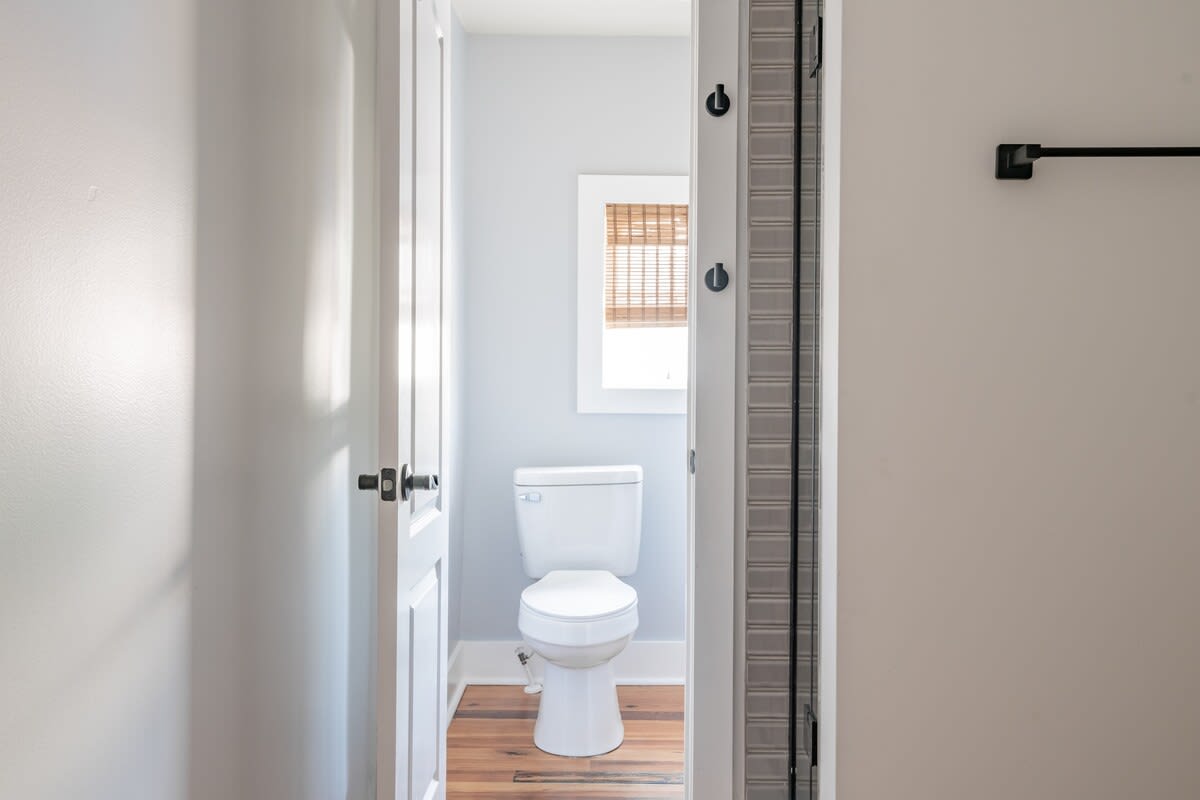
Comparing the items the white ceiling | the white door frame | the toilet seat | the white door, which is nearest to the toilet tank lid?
the toilet seat

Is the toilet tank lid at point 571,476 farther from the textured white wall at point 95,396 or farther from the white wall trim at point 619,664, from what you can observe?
the textured white wall at point 95,396

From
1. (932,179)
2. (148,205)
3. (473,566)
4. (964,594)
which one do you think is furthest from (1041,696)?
A: (473,566)

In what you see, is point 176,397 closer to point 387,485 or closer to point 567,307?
point 387,485

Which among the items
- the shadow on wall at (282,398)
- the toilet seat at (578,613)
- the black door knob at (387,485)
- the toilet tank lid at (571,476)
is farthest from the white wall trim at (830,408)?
the toilet tank lid at (571,476)

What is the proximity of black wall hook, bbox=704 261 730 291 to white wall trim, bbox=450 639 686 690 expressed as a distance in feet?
6.19

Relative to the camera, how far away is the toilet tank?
9.78 feet

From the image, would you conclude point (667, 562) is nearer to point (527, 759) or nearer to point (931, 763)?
point (527, 759)

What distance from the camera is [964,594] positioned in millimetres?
1176

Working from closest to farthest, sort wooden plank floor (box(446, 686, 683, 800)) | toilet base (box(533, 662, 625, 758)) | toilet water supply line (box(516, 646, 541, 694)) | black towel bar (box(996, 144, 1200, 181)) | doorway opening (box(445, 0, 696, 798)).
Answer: black towel bar (box(996, 144, 1200, 181))
wooden plank floor (box(446, 686, 683, 800))
toilet base (box(533, 662, 625, 758))
toilet water supply line (box(516, 646, 541, 694))
doorway opening (box(445, 0, 696, 798))

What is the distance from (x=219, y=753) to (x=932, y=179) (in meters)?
1.29

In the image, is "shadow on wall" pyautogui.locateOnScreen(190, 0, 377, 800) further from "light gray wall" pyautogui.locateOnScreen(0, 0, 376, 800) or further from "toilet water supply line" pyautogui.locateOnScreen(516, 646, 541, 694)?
"toilet water supply line" pyautogui.locateOnScreen(516, 646, 541, 694)

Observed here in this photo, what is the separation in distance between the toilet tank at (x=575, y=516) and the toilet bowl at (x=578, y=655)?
25 cm

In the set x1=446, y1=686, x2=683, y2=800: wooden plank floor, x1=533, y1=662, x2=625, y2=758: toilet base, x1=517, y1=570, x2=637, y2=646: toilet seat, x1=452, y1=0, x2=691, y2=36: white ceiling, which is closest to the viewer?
x1=446, y1=686, x2=683, y2=800: wooden plank floor

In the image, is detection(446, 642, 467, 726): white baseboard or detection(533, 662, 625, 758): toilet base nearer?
detection(533, 662, 625, 758): toilet base
